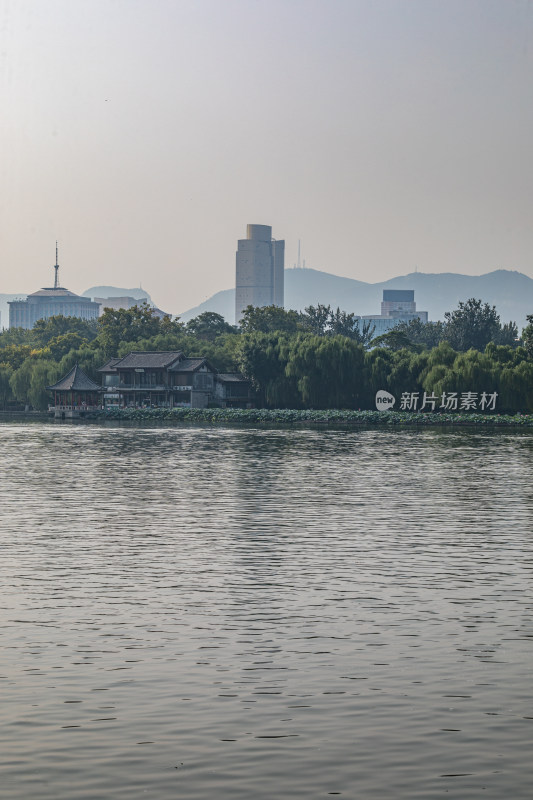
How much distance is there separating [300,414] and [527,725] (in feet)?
244

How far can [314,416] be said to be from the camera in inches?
3248

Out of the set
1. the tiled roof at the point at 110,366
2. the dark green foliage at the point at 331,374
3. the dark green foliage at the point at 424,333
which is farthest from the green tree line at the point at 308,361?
the dark green foliage at the point at 424,333

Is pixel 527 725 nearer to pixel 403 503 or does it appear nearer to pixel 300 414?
pixel 403 503

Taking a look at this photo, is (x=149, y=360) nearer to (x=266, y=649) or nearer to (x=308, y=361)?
(x=308, y=361)

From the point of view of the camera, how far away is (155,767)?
26.1ft

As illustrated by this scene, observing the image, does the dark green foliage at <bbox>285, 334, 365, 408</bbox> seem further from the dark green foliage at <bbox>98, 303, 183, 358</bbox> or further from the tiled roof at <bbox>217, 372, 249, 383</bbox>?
the dark green foliage at <bbox>98, 303, 183, 358</bbox>

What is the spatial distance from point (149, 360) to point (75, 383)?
7393 mm

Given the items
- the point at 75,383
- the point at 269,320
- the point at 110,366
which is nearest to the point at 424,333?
the point at 269,320

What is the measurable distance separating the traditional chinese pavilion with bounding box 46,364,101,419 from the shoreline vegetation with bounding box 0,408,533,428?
1.71 meters

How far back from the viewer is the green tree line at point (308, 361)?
78250 mm

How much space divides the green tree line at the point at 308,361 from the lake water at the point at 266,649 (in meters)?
51.8

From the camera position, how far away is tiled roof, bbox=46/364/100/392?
100 metres

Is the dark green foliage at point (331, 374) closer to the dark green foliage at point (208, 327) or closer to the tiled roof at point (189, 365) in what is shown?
the tiled roof at point (189, 365)

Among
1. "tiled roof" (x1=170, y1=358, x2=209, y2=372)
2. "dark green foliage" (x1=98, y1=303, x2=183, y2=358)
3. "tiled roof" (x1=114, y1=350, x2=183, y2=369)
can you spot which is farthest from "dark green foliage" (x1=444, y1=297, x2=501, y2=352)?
"tiled roof" (x1=114, y1=350, x2=183, y2=369)
